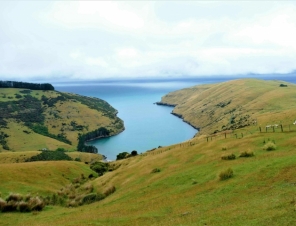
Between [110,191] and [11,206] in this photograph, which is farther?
[110,191]

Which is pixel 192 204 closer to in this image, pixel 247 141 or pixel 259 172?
pixel 259 172

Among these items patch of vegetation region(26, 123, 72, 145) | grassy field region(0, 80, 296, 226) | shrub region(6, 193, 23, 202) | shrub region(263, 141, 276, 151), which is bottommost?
patch of vegetation region(26, 123, 72, 145)

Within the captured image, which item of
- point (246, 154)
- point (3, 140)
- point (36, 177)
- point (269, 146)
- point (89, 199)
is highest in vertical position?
point (269, 146)

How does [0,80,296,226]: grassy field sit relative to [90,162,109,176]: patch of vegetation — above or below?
above

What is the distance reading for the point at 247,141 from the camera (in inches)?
1533

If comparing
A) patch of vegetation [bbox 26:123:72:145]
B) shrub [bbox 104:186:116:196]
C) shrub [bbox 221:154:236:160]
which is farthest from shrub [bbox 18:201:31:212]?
patch of vegetation [bbox 26:123:72:145]

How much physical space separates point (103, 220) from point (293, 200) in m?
13.9

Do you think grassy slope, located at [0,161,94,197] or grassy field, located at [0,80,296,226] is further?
grassy slope, located at [0,161,94,197]

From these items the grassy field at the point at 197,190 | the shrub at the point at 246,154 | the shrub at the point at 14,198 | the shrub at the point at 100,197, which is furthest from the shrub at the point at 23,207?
the shrub at the point at 246,154

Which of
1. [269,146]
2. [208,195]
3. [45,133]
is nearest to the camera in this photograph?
[208,195]

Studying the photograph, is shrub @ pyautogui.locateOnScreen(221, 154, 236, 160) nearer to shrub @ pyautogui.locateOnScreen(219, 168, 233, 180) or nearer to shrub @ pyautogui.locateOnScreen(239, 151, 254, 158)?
shrub @ pyautogui.locateOnScreen(239, 151, 254, 158)

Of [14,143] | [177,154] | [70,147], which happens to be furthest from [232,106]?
[177,154]

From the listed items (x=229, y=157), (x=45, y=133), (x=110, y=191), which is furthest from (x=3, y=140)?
(x=229, y=157)

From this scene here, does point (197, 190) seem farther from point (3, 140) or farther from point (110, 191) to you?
point (3, 140)
